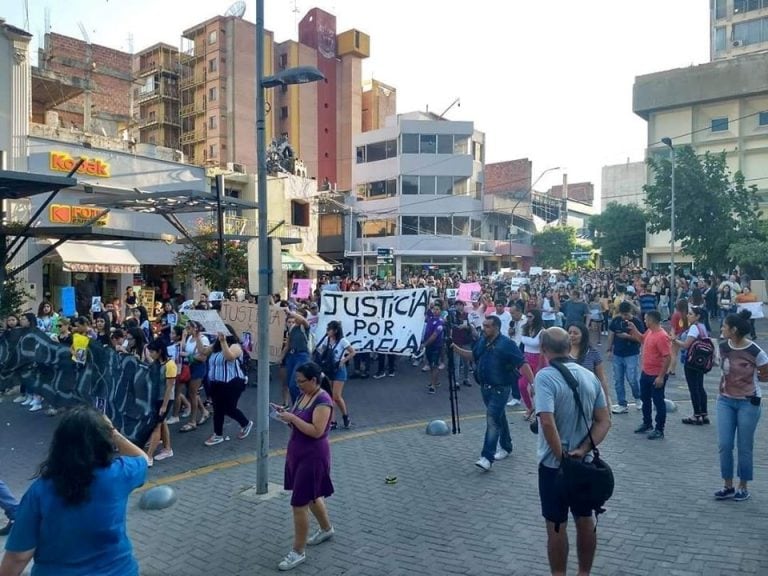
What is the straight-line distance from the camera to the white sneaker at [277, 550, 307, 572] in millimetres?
4754

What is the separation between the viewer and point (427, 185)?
47875 millimetres

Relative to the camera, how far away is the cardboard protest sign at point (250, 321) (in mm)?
10086

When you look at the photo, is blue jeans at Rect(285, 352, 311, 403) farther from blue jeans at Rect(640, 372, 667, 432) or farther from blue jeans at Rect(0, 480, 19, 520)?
blue jeans at Rect(640, 372, 667, 432)

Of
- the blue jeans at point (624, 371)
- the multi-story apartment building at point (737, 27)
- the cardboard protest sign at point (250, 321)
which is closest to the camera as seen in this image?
the blue jeans at point (624, 371)

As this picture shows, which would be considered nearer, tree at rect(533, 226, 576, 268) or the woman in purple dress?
the woman in purple dress

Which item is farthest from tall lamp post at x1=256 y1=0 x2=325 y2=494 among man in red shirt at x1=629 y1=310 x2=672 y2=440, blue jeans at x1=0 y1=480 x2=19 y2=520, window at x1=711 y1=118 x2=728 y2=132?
window at x1=711 y1=118 x2=728 y2=132

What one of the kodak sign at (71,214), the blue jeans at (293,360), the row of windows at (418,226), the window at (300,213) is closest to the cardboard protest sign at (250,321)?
the blue jeans at (293,360)

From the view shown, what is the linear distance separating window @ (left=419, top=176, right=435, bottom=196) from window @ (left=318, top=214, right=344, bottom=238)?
634 centimetres

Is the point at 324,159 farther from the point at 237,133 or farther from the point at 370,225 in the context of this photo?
the point at 370,225

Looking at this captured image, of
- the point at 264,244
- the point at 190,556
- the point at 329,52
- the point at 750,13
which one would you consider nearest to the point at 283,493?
the point at 190,556

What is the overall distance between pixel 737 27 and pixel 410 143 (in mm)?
38416

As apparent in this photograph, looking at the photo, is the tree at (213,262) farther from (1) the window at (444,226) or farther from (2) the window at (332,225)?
(1) the window at (444,226)

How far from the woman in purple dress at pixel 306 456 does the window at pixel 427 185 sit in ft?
143

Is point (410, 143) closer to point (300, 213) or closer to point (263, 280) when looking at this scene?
point (300, 213)
